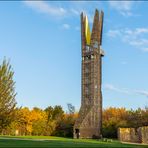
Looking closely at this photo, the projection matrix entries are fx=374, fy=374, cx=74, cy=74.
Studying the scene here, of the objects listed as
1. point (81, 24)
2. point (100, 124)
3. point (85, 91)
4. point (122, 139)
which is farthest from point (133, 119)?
point (81, 24)

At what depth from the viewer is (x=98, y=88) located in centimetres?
6419

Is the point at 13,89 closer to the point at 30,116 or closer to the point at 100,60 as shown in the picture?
the point at 100,60

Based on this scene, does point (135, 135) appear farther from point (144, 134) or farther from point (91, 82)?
point (91, 82)

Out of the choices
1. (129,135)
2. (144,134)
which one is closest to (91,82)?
(129,135)

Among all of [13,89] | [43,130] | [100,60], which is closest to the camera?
[13,89]

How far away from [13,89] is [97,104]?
21017 millimetres

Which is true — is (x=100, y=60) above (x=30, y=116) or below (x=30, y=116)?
above

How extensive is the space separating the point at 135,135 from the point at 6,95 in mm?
16402

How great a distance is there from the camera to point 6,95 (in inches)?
1801

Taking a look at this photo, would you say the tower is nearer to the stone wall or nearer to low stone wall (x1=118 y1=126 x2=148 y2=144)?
low stone wall (x1=118 y1=126 x2=148 y2=144)

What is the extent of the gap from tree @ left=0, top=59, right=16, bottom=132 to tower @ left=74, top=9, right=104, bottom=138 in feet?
63.0

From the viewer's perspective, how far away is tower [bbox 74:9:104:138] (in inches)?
2463

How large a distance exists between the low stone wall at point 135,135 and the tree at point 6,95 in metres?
13.9

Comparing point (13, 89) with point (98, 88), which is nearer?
point (13, 89)
